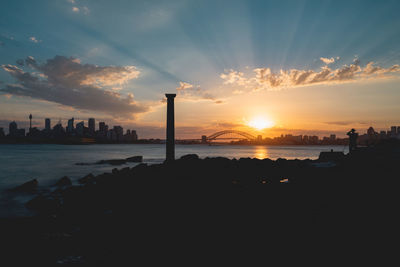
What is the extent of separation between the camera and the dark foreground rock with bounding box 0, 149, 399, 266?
5617 mm

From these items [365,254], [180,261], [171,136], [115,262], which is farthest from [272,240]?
[171,136]

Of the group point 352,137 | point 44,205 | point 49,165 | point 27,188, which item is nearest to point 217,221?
point 44,205

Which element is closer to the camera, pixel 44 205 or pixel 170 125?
pixel 44 205

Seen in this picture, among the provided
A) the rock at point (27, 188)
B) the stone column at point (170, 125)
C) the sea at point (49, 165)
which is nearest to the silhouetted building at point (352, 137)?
Answer: the sea at point (49, 165)

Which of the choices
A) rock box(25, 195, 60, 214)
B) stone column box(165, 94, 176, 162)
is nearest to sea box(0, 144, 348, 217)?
rock box(25, 195, 60, 214)

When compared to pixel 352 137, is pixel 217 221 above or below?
below

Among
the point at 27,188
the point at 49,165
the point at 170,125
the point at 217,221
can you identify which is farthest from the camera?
the point at 49,165

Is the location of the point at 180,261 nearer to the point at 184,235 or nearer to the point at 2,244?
the point at 184,235

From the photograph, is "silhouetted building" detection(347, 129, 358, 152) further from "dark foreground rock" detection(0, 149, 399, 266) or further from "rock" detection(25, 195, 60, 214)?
"rock" detection(25, 195, 60, 214)

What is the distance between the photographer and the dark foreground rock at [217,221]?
5617mm

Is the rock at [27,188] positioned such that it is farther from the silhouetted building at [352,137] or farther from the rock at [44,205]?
the silhouetted building at [352,137]

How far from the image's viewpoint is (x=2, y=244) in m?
7.17

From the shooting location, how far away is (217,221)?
7.30 m

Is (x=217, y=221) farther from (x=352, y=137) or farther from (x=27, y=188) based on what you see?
(x=27, y=188)
